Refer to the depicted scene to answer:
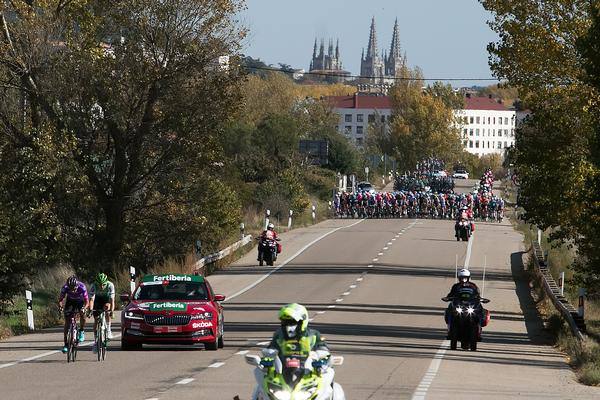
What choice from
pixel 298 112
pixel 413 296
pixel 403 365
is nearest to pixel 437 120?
pixel 298 112

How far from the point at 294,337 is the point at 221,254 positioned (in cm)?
3608

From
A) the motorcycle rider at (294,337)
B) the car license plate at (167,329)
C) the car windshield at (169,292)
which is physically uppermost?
the motorcycle rider at (294,337)

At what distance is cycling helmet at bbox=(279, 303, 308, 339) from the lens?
13586 mm

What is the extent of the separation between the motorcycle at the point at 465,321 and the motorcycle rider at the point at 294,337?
1298cm

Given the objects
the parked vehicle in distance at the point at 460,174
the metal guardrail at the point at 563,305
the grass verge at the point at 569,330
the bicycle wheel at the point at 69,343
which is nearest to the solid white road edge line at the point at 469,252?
the grass verge at the point at 569,330

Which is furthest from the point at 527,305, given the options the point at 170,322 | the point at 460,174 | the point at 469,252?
the point at 460,174

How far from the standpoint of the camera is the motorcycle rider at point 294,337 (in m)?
13.6

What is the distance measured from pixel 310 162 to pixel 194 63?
54458 millimetres

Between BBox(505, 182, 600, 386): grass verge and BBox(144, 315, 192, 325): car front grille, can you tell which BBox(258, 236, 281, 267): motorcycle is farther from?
BBox(144, 315, 192, 325): car front grille

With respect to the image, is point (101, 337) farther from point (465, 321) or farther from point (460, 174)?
point (460, 174)

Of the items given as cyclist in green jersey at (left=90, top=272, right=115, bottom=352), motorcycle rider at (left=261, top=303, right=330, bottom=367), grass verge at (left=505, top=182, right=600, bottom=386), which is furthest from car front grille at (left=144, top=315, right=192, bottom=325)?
motorcycle rider at (left=261, top=303, right=330, bottom=367)

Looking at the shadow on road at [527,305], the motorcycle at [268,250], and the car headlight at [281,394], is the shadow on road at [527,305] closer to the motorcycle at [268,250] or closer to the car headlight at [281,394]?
the motorcycle at [268,250]

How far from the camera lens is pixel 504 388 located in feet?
66.5

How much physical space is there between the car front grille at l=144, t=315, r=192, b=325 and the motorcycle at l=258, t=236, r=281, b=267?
2449 cm
